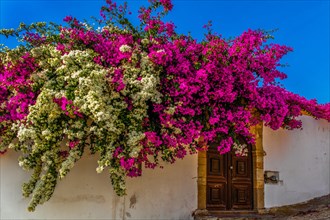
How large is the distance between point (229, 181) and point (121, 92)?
3975 millimetres

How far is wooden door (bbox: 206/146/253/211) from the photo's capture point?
8.80 m

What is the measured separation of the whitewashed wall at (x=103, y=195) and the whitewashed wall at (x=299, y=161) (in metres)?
2.09

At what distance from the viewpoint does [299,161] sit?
9.80m

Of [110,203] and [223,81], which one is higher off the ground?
[223,81]

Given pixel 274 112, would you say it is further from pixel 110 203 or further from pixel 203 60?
pixel 110 203

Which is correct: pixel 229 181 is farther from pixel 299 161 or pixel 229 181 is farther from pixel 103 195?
pixel 103 195

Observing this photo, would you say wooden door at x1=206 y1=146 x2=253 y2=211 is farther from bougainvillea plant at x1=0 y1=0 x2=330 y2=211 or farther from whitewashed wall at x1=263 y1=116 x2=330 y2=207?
bougainvillea plant at x1=0 y1=0 x2=330 y2=211

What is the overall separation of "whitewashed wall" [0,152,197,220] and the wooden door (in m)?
0.55

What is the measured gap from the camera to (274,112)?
7996mm

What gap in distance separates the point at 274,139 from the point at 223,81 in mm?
3251

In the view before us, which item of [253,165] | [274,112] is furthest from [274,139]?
[274,112]

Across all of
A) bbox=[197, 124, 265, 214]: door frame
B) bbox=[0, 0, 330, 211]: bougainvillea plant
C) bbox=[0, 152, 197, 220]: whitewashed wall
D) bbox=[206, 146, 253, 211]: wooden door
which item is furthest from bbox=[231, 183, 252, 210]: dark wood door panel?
bbox=[0, 0, 330, 211]: bougainvillea plant

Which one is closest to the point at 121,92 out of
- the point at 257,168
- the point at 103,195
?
the point at 103,195

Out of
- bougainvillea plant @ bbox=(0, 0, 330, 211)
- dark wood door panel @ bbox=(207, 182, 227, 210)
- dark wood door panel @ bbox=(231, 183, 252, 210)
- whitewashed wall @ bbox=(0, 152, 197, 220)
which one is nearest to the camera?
bougainvillea plant @ bbox=(0, 0, 330, 211)
